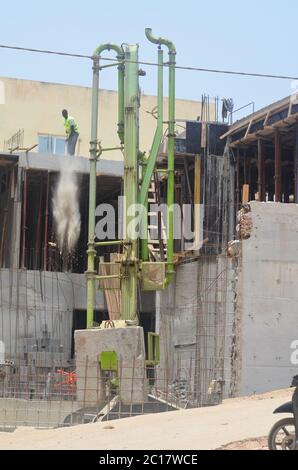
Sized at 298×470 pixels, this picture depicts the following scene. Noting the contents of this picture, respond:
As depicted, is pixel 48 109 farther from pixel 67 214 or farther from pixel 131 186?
pixel 131 186

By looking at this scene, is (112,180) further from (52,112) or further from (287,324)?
(52,112)

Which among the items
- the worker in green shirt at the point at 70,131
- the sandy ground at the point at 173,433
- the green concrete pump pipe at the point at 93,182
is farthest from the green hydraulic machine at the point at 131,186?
the worker in green shirt at the point at 70,131

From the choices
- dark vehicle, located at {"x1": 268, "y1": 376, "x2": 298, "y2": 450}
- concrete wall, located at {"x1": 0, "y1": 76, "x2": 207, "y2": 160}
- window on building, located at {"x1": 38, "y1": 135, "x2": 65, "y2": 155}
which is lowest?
dark vehicle, located at {"x1": 268, "y1": 376, "x2": 298, "y2": 450}

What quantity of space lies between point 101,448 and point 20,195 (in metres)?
19.2

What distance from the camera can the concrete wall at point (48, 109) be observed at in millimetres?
48031

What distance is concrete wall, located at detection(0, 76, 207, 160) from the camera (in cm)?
4803

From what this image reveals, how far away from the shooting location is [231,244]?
69.2ft

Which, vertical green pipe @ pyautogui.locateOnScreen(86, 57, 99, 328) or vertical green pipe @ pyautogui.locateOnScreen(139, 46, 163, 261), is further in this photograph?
vertical green pipe @ pyautogui.locateOnScreen(139, 46, 163, 261)

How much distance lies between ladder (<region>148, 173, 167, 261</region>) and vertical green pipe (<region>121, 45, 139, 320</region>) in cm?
450

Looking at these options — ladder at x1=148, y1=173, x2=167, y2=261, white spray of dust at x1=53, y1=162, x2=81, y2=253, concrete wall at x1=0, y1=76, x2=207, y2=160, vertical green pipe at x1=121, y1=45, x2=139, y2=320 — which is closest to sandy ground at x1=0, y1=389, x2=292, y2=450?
vertical green pipe at x1=121, y1=45, x2=139, y2=320

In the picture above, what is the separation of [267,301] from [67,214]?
14.0m

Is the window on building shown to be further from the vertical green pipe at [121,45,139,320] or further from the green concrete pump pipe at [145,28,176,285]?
the vertical green pipe at [121,45,139,320]

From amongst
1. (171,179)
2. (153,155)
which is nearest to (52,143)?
(171,179)
